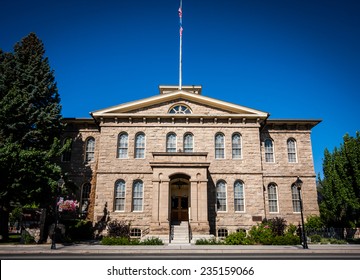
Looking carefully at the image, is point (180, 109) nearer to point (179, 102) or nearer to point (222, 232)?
point (179, 102)

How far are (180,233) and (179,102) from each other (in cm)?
1156

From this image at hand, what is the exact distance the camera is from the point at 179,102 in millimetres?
25172

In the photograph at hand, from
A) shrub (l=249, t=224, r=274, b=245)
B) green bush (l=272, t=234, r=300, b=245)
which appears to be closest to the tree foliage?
Result: green bush (l=272, t=234, r=300, b=245)

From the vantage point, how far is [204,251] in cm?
1479

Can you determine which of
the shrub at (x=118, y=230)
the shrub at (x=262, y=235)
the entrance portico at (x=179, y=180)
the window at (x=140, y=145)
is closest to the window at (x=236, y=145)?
the entrance portico at (x=179, y=180)

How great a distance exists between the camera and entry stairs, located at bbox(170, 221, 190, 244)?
19.3 m

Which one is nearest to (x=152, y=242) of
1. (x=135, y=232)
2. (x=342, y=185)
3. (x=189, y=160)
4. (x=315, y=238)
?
(x=135, y=232)

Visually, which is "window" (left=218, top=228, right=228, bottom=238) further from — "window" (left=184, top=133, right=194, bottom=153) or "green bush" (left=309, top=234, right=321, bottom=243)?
"window" (left=184, top=133, right=194, bottom=153)

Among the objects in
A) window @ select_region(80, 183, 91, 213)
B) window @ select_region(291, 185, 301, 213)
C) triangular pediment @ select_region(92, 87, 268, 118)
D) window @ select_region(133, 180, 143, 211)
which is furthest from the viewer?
triangular pediment @ select_region(92, 87, 268, 118)

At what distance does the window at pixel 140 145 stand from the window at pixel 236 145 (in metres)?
8.17

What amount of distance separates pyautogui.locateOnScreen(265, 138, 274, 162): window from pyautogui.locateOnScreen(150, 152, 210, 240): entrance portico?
6.99 meters

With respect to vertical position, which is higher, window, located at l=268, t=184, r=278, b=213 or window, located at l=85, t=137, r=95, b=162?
window, located at l=85, t=137, r=95, b=162

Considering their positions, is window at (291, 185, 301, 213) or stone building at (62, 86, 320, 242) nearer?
stone building at (62, 86, 320, 242)

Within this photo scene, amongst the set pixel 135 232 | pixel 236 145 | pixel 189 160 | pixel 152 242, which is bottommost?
pixel 152 242
